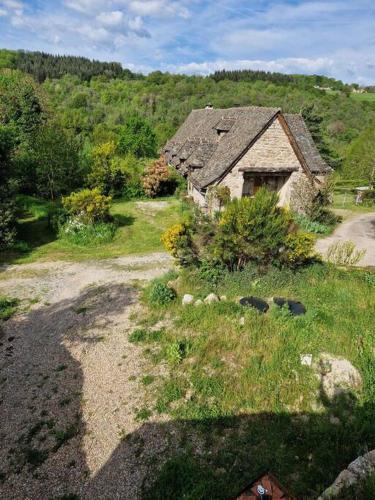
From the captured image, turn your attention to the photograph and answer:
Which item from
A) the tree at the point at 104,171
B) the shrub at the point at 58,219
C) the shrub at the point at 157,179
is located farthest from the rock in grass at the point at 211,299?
the tree at the point at 104,171

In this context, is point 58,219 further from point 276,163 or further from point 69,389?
point 69,389

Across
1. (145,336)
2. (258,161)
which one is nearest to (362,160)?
(258,161)

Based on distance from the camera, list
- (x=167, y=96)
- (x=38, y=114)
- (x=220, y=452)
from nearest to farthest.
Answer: (x=220, y=452) < (x=38, y=114) < (x=167, y=96)

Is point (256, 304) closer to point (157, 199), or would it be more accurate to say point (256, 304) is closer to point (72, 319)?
point (72, 319)

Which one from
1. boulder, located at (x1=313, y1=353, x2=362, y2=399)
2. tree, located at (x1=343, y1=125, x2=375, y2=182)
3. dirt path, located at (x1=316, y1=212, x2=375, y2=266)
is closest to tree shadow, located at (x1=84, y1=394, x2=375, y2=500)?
boulder, located at (x1=313, y1=353, x2=362, y2=399)

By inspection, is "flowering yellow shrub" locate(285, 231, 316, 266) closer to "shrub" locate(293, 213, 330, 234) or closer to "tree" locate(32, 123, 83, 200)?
"shrub" locate(293, 213, 330, 234)

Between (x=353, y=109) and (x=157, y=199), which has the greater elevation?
(x=353, y=109)

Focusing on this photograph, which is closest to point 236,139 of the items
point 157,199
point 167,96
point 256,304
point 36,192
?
point 157,199
